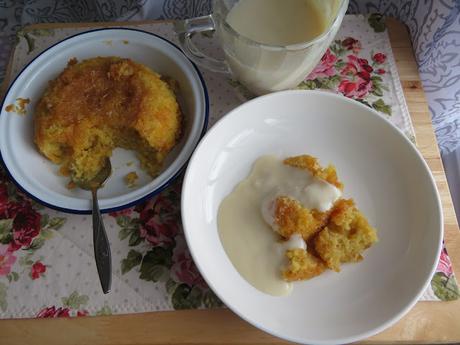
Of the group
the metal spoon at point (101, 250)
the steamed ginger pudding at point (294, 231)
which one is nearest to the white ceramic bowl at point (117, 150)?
the metal spoon at point (101, 250)

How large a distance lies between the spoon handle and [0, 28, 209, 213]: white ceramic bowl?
2 centimetres

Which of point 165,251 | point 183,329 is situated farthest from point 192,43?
point 183,329

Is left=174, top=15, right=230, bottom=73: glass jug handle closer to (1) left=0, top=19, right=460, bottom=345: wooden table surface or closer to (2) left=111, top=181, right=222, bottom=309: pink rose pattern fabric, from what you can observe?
(2) left=111, top=181, right=222, bottom=309: pink rose pattern fabric

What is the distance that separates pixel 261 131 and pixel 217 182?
0.14 metres

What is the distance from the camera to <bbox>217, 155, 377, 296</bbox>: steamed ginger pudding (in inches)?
28.6

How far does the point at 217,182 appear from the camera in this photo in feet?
2.73

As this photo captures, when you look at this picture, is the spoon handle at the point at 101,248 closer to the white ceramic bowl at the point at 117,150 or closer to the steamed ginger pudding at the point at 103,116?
the white ceramic bowl at the point at 117,150

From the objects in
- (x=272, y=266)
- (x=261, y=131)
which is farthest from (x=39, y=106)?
(x=272, y=266)

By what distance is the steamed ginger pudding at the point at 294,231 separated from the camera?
28.6 inches

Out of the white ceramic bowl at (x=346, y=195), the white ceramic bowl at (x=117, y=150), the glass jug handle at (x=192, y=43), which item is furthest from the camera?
the glass jug handle at (x=192, y=43)

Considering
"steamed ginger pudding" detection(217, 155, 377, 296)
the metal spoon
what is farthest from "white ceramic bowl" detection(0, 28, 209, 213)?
"steamed ginger pudding" detection(217, 155, 377, 296)

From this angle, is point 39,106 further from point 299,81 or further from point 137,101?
point 299,81

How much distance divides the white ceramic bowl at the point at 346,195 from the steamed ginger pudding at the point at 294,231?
2 cm

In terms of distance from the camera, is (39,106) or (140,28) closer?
(39,106)
